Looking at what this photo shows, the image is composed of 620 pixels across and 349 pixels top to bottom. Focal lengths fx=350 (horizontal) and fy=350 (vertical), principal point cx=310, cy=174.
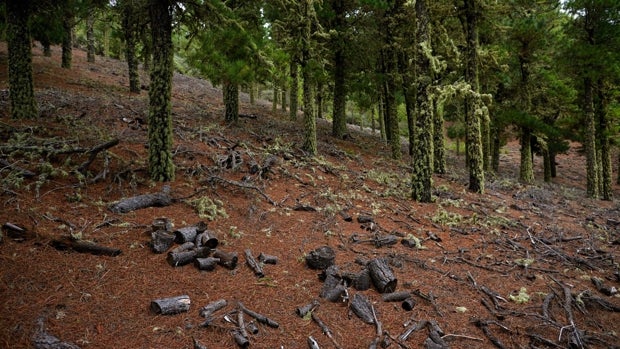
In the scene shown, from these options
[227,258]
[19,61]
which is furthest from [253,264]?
[19,61]

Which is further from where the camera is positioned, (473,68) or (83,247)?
(473,68)

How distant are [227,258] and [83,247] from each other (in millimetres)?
2096

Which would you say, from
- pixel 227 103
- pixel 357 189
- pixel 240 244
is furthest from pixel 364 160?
pixel 240 244

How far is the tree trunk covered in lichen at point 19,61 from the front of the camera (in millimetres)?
10328

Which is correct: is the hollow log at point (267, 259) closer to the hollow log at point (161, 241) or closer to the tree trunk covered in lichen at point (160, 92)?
the hollow log at point (161, 241)

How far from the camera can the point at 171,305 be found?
4.42 meters

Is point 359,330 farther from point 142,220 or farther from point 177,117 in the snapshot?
point 177,117

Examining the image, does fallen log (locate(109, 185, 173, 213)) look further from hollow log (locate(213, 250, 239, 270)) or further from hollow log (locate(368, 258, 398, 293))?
hollow log (locate(368, 258, 398, 293))

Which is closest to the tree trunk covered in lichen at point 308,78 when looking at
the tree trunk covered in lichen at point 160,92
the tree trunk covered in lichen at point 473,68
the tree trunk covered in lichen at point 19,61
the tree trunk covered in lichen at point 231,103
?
the tree trunk covered in lichen at point 231,103

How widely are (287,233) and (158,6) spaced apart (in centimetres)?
568

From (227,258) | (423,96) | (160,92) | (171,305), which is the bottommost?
(171,305)

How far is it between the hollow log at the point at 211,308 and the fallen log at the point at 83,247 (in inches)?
72.7

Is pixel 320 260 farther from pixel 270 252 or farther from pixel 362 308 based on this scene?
pixel 362 308

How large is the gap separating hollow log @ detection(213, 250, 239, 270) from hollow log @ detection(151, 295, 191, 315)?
3.54 ft
